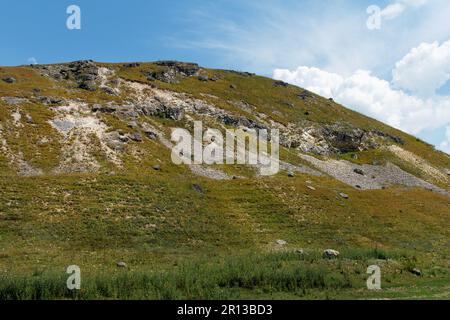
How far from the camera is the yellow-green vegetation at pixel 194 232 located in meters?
33.3

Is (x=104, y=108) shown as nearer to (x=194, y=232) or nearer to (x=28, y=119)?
(x=28, y=119)

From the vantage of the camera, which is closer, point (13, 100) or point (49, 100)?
point (13, 100)

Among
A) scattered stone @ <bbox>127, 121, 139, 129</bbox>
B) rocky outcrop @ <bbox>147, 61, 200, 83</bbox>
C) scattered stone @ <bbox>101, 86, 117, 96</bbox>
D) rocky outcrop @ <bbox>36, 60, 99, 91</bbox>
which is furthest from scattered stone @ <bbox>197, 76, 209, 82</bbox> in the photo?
scattered stone @ <bbox>127, 121, 139, 129</bbox>

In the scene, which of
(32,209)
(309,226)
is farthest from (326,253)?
(32,209)

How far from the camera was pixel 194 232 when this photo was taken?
5956cm

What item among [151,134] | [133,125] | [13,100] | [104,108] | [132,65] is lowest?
[151,134]

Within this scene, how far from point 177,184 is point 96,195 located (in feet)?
52.4

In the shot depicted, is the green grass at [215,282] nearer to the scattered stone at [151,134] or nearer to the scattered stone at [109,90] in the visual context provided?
the scattered stone at [151,134]

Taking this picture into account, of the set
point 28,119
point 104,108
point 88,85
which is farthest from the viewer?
point 88,85

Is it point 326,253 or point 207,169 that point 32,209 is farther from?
point 207,169

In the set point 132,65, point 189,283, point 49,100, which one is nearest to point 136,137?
point 49,100

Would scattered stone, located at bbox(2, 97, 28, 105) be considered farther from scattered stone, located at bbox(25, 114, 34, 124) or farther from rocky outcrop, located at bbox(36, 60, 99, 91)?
rocky outcrop, located at bbox(36, 60, 99, 91)

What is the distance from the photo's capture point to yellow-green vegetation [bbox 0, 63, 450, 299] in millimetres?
33281
